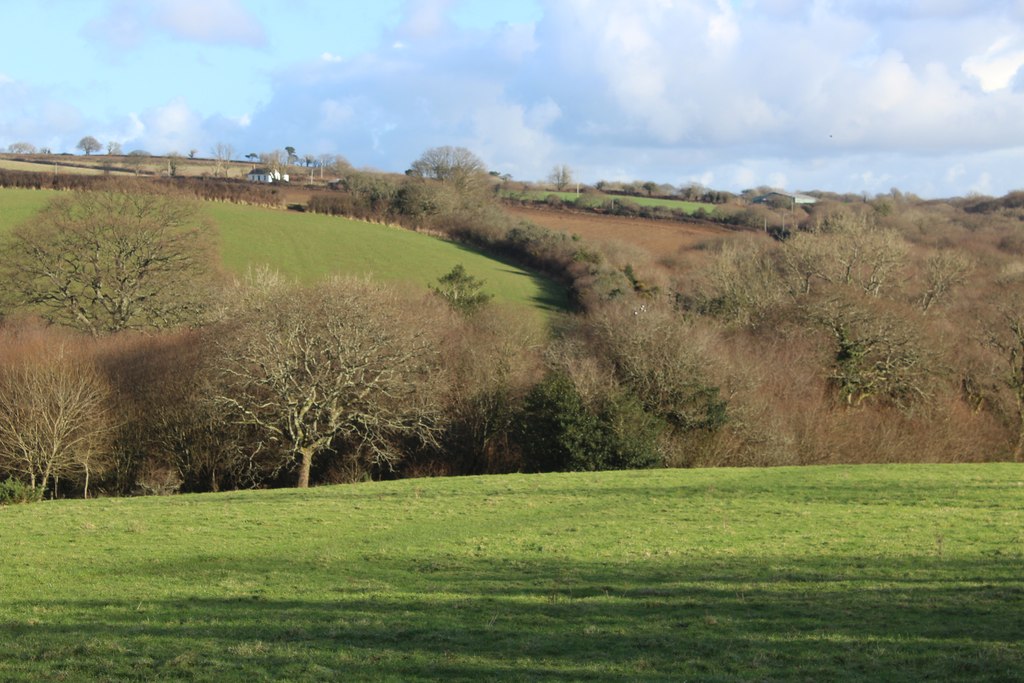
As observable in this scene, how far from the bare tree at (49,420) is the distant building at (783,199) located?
115 meters

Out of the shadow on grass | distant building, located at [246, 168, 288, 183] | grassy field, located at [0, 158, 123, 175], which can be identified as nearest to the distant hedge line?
grassy field, located at [0, 158, 123, 175]

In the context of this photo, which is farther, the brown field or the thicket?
the brown field

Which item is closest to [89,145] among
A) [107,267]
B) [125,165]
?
[125,165]

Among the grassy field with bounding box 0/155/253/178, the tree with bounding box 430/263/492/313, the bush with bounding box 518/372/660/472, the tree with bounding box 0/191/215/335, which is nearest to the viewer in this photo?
the bush with bounding box 518/372/660/472

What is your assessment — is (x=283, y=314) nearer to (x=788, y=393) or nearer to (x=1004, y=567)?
(x=788, y=393)

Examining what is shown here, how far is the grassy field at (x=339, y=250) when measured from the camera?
80.8 meters

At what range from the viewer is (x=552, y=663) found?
10.5 meters

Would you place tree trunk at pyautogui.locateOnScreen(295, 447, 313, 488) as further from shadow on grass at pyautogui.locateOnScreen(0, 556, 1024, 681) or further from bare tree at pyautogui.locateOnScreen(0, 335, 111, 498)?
shadow on grass at pyautogui.locateOnScreen(0, 556, 1024, 681)

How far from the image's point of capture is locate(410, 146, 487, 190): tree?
129 meters

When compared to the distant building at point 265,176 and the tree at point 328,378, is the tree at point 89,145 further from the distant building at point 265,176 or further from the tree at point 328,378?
the tree at point 328,378

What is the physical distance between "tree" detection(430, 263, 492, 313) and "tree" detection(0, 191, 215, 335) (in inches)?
631

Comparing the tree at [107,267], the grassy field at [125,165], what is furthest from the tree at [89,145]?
the tree at [107,267]

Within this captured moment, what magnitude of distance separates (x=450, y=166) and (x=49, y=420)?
313 feet

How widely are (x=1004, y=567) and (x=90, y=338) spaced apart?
162ft
